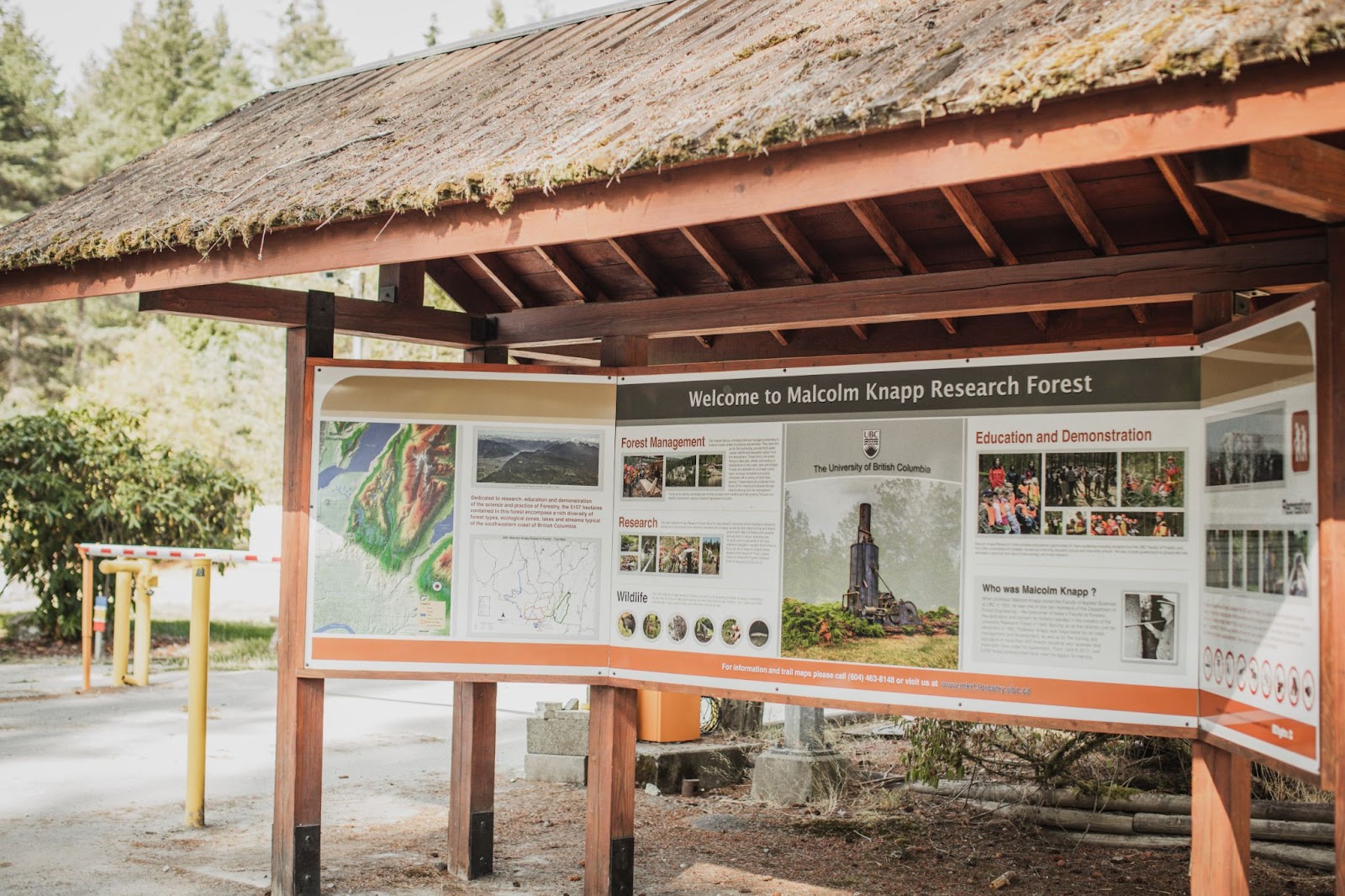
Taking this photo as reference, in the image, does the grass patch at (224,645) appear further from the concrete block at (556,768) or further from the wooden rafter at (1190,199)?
the wooden rafter at (1190,199)

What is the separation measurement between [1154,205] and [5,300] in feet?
17.3

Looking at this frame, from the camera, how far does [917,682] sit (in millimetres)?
4797

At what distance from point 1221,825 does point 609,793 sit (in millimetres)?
2546

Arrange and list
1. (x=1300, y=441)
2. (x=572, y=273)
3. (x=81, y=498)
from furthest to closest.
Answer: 1. (x=81, y=498)
2. (x=572, y=273)
3. (x=1300, y=441)

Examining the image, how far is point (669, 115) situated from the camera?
415cm

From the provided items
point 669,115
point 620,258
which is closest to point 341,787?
point 620,258

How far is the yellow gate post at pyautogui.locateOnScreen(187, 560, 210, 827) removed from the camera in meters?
7.36

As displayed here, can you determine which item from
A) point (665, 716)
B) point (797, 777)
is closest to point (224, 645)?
point (665, 716)

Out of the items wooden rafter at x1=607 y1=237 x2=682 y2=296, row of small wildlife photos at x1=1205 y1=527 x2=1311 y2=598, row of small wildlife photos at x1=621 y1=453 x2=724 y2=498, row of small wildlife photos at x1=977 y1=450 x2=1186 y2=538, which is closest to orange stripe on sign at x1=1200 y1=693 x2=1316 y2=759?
row of small wildlife photos at x1=1205 y1=527 x2=1311 y2=598

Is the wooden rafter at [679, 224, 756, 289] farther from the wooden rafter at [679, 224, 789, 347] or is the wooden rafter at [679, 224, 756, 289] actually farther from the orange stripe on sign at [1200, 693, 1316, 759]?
the orange stripe on sign at [1200, 693, 1316, 759]

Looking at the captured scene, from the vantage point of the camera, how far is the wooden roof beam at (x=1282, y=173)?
3053mm

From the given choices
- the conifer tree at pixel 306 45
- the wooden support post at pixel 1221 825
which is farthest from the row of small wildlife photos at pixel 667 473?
the conifer tree at pixel 306 45

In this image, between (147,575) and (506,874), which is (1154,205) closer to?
(506,874)

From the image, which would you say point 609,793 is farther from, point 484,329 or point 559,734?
point 559,734
